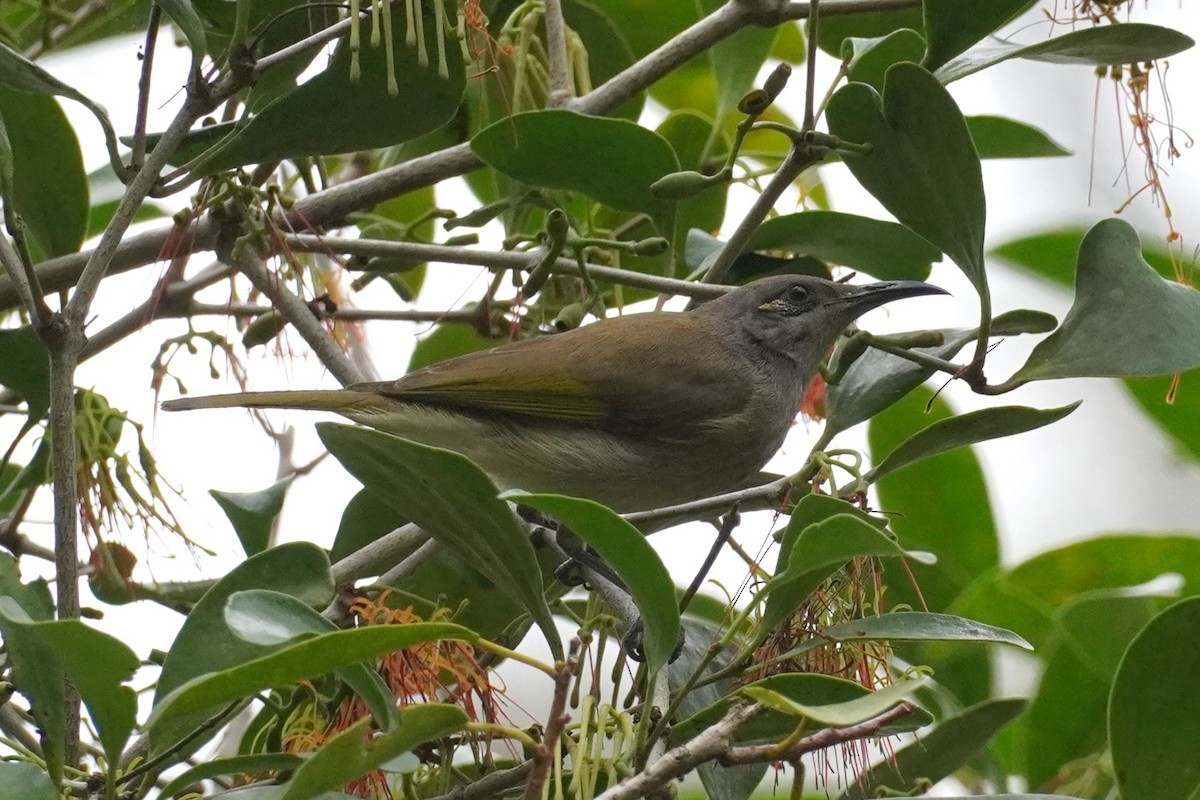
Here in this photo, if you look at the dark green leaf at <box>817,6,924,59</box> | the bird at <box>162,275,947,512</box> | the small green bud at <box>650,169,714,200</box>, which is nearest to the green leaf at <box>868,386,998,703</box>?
the bird at <box>162,275,947,512</box>

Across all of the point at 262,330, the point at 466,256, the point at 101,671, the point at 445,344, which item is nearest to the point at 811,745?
the point at 101,671

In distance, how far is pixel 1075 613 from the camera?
2730 millimetres

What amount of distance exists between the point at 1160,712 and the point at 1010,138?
1780 millimetres

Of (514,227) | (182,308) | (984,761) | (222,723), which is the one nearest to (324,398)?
(182,308)

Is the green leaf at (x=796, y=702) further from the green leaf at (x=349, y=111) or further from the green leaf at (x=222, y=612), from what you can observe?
the green leaf at (x=349, y=111)

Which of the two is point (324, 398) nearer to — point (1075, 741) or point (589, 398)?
point (589, 398)

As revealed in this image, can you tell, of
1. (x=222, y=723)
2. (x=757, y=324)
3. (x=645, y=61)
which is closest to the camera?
(x=222, y=723)

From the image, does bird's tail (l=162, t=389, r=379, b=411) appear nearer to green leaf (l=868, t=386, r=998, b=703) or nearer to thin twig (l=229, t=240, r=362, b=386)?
thin twig (l=229, t=240, r=362, b=386)

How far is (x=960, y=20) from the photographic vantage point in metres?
2.48

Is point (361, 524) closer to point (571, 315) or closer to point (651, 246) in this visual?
point (571, 315)

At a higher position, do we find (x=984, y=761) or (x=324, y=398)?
(x=324, y=398)

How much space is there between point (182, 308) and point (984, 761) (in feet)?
7.72

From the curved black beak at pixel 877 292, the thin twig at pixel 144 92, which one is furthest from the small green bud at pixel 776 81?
the thin twig at pixel 144 92

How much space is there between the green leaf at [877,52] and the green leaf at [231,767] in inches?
70.5
